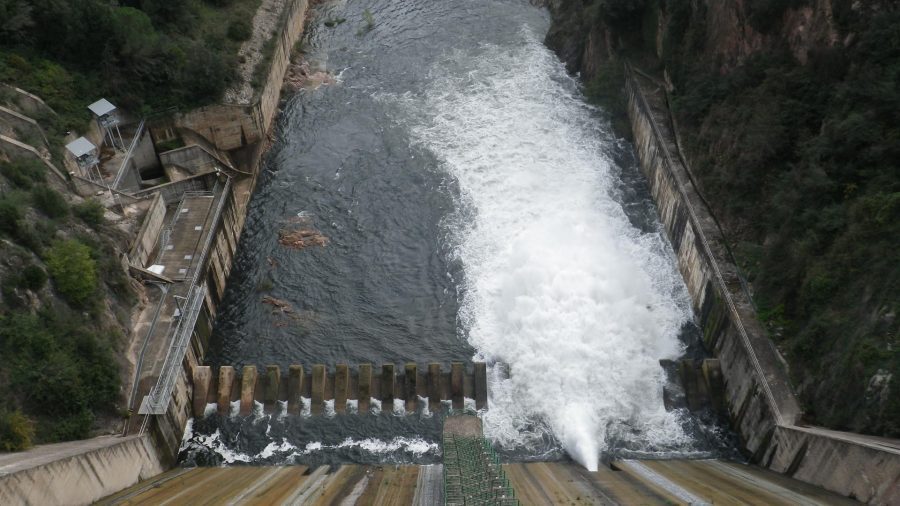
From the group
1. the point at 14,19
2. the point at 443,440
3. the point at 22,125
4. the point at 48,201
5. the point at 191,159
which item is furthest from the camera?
the point at 191,159

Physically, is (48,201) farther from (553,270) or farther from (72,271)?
(553,270)

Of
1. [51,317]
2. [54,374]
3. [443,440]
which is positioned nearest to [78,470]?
[54,374]

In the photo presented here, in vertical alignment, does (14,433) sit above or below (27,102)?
below

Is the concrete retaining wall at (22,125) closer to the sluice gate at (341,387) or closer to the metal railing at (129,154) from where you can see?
the metal railing at (129,154)

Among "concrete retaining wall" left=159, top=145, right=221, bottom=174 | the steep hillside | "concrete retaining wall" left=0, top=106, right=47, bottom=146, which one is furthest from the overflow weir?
"concrete retaining wall" left=0, top=106, right=47, bottom=146

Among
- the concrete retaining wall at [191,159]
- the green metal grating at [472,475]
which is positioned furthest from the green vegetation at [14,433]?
the concrete retaining wall at [191,159]

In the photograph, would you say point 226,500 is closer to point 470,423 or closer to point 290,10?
point 470,423

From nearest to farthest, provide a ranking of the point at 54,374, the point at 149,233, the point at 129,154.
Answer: the point at 54,374 < the point at 149,233 < the point at 129,154
